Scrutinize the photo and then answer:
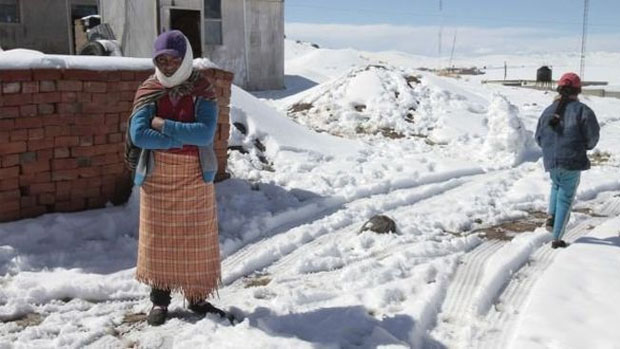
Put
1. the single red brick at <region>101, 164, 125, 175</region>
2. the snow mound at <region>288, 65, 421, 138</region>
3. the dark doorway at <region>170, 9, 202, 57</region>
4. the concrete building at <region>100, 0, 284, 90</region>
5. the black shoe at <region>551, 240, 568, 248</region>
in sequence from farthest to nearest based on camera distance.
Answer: the dark doorway at <region>170, 9, 202, 57</region> < the concrete building at <region>100, 0, 284, 90</region> < the snow mound at <region>288, 65, 421, 138</region> < the single red brick at <region>101, 164, 125, 175</region> < the black shoe at <region>551, 240, 568, 248</region>

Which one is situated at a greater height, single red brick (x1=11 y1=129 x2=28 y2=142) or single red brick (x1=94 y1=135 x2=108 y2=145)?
single red brick (x1=11 y1=129 x2=28 y2=142)

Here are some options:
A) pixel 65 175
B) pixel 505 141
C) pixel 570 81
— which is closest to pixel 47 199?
pixel 65 175

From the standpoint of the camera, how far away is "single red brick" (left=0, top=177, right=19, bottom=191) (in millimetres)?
4630

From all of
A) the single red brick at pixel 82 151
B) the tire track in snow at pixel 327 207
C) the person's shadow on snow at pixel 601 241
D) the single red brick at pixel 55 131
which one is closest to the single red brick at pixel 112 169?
the single red brick at pixel 82 151

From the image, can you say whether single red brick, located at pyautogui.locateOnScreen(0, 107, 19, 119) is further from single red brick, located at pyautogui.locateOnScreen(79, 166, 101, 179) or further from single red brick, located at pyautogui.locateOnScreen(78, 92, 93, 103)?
single red brick, located at pyautogui.locateOnScreen(79, 166, 101, 179)

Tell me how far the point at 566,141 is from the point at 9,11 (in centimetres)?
1591

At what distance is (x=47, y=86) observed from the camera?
16.0 ft

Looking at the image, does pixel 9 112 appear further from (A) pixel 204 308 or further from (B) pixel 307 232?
(B) pixel 307 232

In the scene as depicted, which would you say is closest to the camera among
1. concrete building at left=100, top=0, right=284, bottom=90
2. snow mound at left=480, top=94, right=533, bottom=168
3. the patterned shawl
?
the patterned shawl

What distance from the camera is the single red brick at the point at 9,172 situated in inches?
182

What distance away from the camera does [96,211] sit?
17.0ft

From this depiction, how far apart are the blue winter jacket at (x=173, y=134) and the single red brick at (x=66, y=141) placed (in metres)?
1.94

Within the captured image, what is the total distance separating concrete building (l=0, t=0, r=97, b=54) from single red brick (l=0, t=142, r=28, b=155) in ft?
43.3

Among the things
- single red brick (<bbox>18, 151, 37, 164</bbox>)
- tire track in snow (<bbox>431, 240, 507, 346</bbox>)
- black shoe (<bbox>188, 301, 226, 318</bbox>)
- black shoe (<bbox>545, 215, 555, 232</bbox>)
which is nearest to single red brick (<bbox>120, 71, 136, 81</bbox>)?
single red brick (<bbox>18, 151, 37, 164</bbox>)
